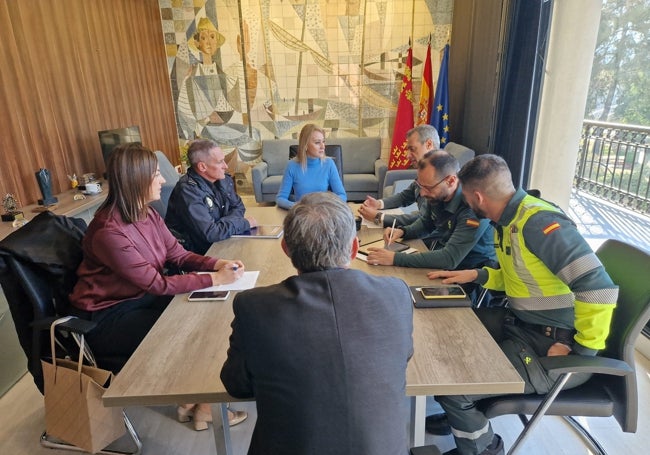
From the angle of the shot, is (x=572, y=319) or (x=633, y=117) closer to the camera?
(x=572, y=319)

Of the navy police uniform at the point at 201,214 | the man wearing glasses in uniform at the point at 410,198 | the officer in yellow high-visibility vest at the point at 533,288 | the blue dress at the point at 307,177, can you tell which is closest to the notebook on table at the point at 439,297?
the officer in yellow high-visibility vest at the point at 533,288

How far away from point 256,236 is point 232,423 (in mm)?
877

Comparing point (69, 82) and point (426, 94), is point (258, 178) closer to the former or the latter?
point (69, 82)

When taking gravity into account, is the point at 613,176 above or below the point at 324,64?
below

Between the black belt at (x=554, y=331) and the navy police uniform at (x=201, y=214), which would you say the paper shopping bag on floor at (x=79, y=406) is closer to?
the navy police uniform at (x=201, y=214)

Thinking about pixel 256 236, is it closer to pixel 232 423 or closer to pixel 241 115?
pixel 232 423

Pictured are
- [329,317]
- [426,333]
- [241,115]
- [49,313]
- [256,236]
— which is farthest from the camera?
[241,115]

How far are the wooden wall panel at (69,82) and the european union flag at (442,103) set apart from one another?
3.35 meters

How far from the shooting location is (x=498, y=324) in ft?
5.35

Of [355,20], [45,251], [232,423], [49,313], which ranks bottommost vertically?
[232,423]

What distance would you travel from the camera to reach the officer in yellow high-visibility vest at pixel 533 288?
1.21 meters

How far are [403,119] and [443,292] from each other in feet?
13.0

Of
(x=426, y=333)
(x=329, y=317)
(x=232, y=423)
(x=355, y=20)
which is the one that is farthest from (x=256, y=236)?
(x=355, y=20)

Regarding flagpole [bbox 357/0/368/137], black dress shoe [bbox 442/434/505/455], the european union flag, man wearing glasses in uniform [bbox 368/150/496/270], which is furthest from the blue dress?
flagpole [bbox 357/0/368/137]
